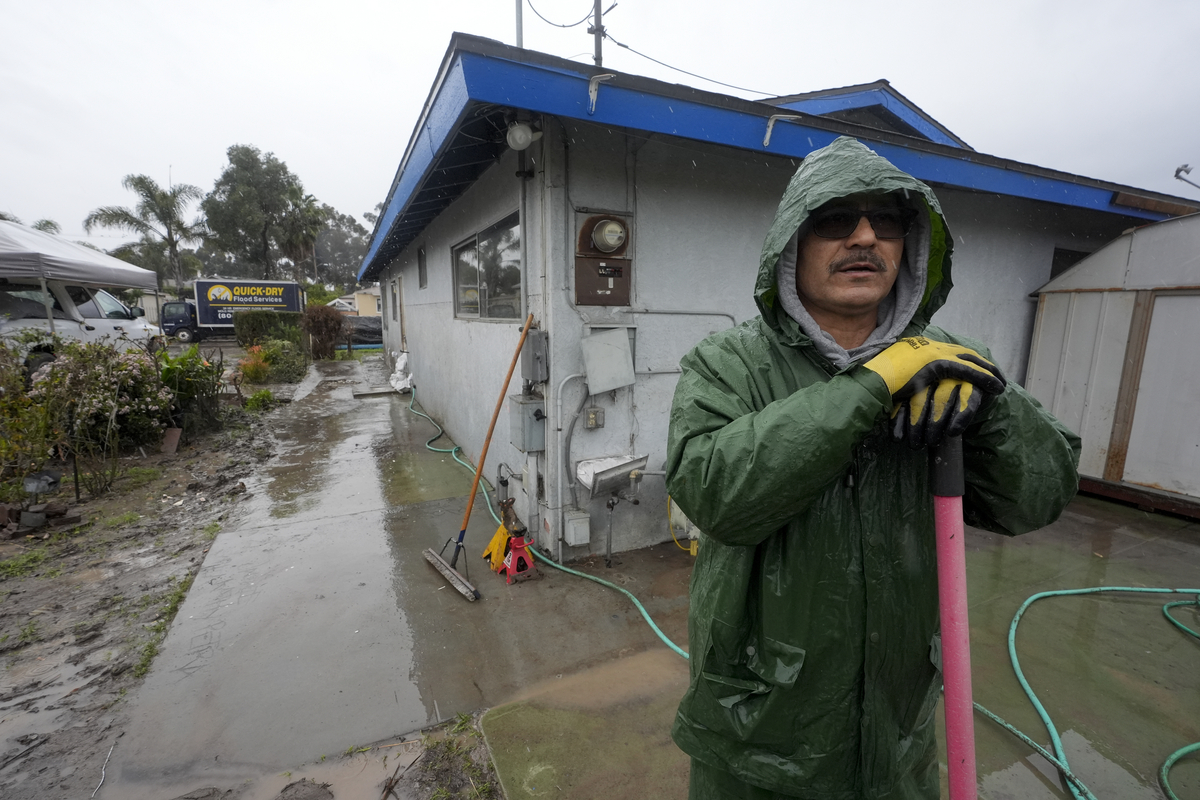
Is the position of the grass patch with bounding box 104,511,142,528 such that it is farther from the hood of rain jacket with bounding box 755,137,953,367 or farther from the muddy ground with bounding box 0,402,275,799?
the hood of rain jacket with bounding box 755,137,953,367

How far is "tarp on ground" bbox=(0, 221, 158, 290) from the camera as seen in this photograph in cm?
657

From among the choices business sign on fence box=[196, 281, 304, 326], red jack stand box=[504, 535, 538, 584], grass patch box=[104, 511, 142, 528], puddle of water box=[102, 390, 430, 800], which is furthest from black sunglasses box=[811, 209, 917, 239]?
business sign on fence box=[196, 281, 304, 326]

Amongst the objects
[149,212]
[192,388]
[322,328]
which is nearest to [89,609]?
[192,388]

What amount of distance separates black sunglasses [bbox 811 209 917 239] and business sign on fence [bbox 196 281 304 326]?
2542cm

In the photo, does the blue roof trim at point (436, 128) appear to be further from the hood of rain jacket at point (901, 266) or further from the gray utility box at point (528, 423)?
the hood of rain jacket at point (901, 266)

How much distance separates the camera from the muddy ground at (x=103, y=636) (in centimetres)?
204

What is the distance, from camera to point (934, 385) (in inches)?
39.2

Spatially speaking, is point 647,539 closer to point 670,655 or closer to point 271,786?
point 670,655

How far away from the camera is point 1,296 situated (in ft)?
25.6

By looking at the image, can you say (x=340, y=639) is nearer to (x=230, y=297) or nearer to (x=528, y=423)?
(x=528, y=423)

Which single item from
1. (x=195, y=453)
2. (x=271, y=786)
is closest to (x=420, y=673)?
(x=271, y=786)

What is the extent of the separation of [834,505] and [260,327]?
2002 centimetres

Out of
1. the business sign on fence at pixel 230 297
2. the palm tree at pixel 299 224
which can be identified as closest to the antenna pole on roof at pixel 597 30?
the business sign on fence at pixel 230 297

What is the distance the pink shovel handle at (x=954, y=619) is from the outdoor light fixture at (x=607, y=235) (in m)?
2.69
